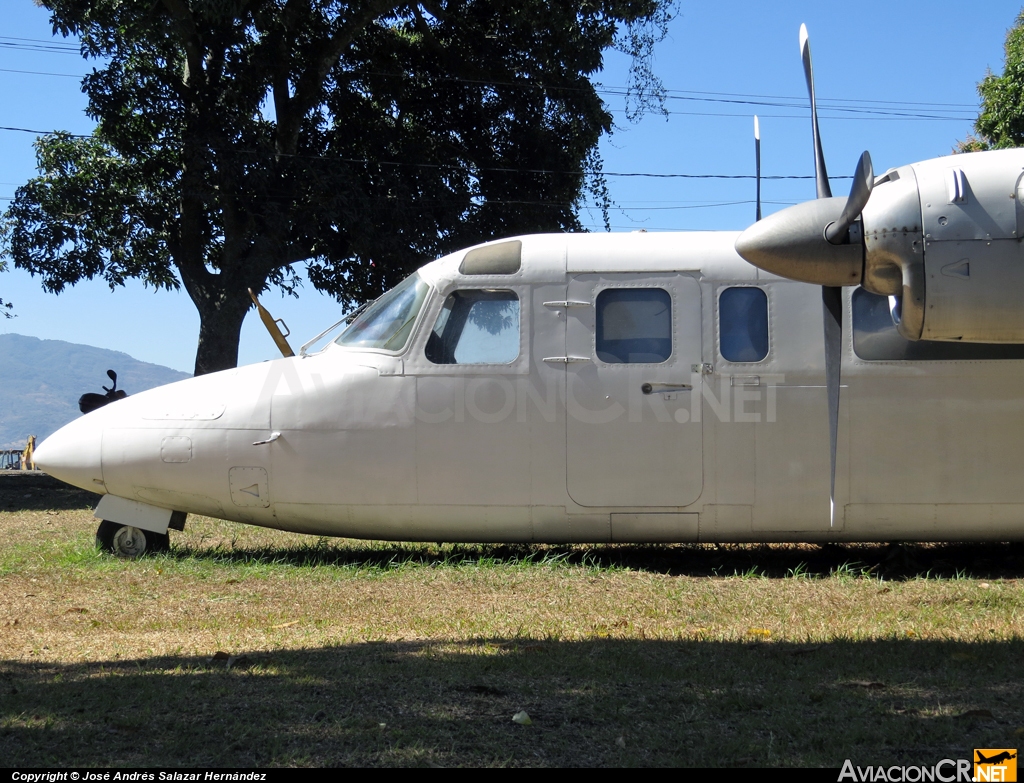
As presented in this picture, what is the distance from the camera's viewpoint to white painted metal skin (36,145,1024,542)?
291 inches

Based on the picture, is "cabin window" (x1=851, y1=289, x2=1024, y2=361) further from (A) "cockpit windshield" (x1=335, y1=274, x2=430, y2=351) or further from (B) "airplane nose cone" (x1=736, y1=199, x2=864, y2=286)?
(A) "cockpit windshield" (x1=335, y1=274, x2=430, y2=351)

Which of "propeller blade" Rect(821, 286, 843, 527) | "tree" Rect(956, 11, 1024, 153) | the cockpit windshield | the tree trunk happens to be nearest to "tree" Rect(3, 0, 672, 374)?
the tree trunk

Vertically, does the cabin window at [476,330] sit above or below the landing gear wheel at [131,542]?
above

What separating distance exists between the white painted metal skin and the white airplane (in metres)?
0.02

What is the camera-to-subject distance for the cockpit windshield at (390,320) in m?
7.78

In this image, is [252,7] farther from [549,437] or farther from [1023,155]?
[1023,155]

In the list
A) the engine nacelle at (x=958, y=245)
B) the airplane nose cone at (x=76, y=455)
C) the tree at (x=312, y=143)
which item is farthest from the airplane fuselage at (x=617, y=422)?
the tree at (x=312, y=143)

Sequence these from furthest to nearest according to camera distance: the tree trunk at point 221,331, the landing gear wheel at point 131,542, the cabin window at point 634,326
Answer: the tree trunk at point 221,331
the landing gear wheel at point 131,542
the cabin window at point 634,326

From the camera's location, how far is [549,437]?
24.6ft

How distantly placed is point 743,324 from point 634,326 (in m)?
0.84

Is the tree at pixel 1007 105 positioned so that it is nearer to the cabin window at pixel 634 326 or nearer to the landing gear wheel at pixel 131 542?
the cabin window at pixel 634 326

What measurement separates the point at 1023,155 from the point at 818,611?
294cm

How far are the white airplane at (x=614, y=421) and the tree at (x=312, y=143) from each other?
9.40 metres

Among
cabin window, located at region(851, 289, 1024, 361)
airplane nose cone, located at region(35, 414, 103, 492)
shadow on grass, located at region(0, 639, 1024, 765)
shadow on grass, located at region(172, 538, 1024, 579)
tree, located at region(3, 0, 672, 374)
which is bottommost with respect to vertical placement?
shadow on grass, located at region(172, 538, 1024, 579)
